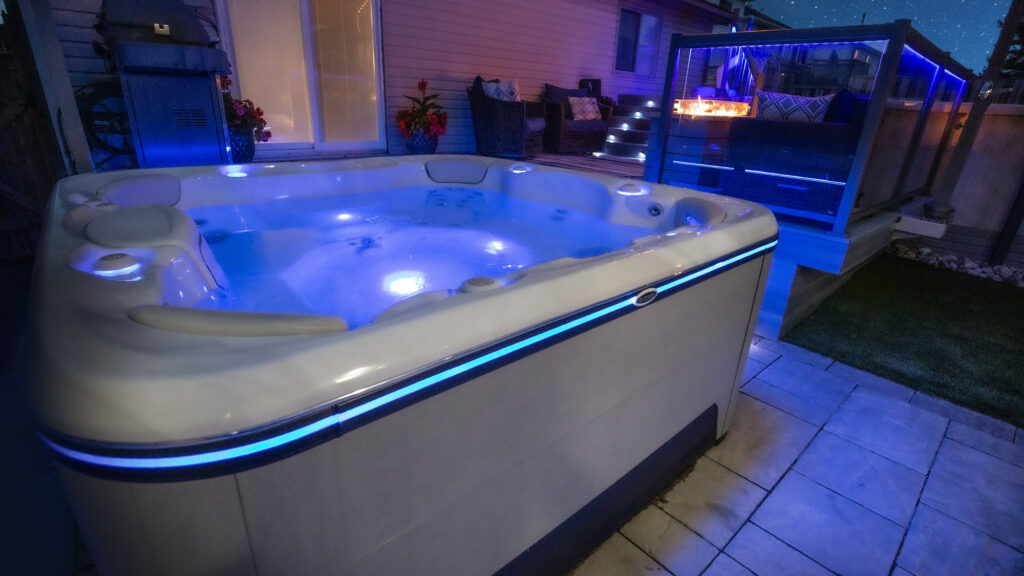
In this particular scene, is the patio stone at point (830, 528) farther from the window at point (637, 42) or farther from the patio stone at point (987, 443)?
the window at point (637, 42)

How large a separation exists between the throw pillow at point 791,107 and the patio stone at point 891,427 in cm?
126

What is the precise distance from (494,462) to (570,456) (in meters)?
0.23

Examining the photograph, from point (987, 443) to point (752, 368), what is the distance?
0.77 metres

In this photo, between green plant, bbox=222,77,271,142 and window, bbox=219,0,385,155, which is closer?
green plant, bbox=222,77,271,142

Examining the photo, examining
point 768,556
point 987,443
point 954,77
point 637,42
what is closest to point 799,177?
point 987,443

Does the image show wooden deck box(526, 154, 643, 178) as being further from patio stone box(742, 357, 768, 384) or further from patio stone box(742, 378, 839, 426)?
patio stone box(742, 378, 839, 426)

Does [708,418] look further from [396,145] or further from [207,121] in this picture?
[396,145]

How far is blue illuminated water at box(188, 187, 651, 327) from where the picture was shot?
5.99 feet

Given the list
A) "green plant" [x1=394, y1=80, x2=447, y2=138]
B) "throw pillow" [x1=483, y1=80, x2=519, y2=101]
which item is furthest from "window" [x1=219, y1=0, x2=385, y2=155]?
"throw pillow" [x1=483, y1=80, x2=519, y2=101]

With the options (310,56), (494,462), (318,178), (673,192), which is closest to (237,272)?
(318,178)

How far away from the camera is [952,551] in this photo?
4.09 feet

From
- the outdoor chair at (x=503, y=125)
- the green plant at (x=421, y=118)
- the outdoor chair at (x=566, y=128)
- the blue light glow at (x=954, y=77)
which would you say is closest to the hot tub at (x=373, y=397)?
the blue light glow at (x=954, y=77)

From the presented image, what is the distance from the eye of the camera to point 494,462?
2.77 ft

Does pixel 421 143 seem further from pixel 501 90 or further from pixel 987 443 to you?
pixel 987 443
